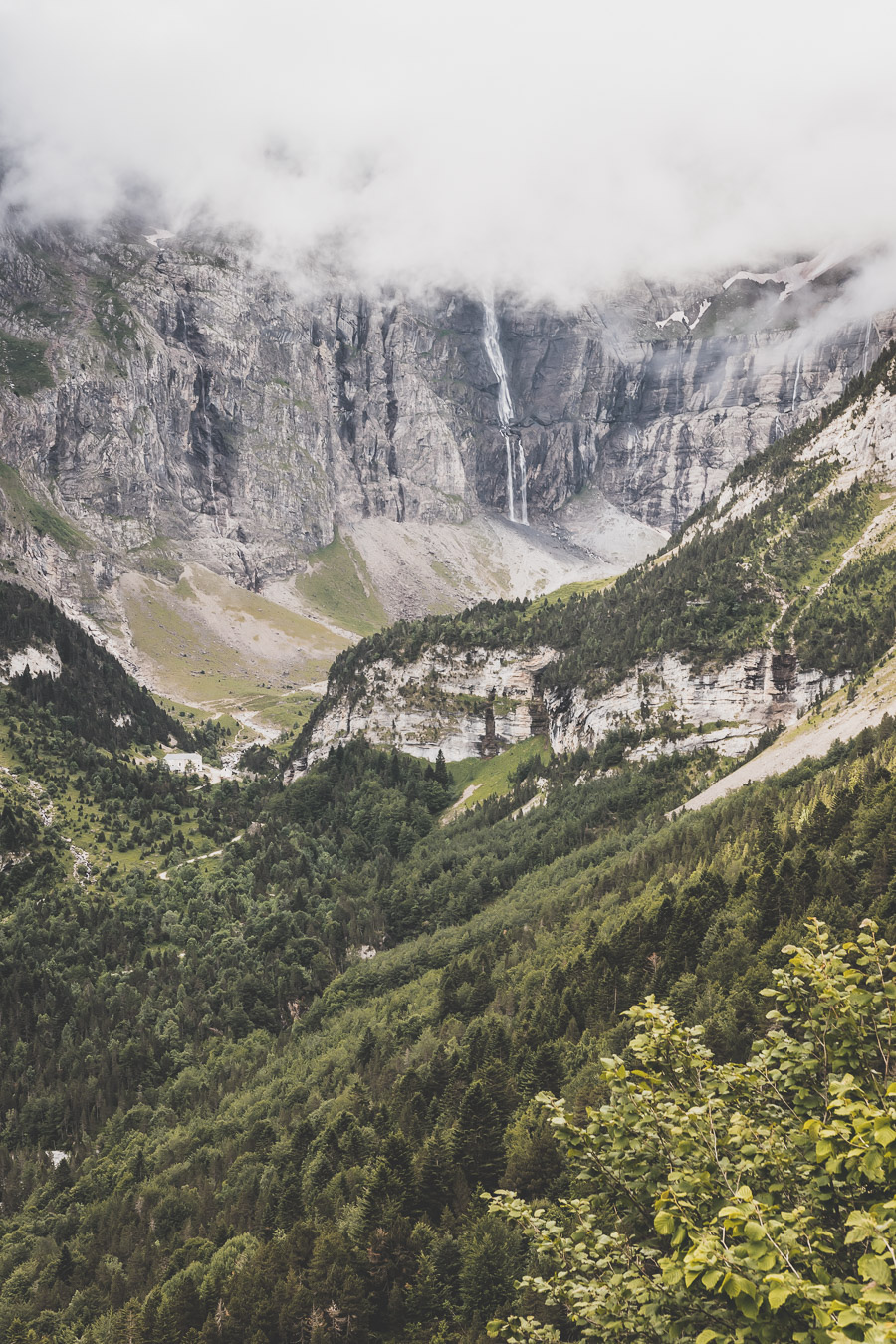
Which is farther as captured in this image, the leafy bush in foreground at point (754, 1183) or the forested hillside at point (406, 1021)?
the forested hillside at point (406, 1021)

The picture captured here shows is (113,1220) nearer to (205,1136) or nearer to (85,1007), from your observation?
(205,1136)

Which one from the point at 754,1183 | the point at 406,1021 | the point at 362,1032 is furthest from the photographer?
the point at 362,1032

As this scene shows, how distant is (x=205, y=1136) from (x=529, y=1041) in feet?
193

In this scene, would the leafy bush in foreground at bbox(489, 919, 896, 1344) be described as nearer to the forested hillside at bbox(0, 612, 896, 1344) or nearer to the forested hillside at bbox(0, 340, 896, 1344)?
the forested hillside at bbox(0, 340, 896, 1344)

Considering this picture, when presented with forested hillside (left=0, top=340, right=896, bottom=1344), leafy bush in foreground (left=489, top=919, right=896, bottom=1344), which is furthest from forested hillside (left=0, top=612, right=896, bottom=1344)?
leafy bush in foreground (left=489, top=919, right=896, bottom=1344)

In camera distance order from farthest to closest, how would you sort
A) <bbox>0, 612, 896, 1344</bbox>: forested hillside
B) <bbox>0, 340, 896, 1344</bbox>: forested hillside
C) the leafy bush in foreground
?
<bbox>0, 612, 896, 1344</bbox>: forested hillside → <bbox>0, 340, 896, 1344</bbox>: forested hillside → the leafy bush in foreground

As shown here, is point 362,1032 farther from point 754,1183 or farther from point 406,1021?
point 754,1183

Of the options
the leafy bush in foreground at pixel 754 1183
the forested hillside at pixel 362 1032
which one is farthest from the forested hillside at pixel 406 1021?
the forested hillside at pixel 362 1032

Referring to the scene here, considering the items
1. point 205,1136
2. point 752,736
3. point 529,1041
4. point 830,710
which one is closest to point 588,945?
point 529,1041

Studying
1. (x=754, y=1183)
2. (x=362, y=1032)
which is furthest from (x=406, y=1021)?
(x=754, y=1183)

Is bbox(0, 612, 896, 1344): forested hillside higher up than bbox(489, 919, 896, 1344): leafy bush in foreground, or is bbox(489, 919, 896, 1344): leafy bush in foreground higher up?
bbox(489, 919, 896, 1344): leafy bush in foreground

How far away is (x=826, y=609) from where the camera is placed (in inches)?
7003

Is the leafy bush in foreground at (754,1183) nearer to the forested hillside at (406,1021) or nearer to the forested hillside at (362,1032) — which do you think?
the forested hillside at (406,1021)

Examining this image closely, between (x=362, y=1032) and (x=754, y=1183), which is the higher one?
(x=754, y=1183)
